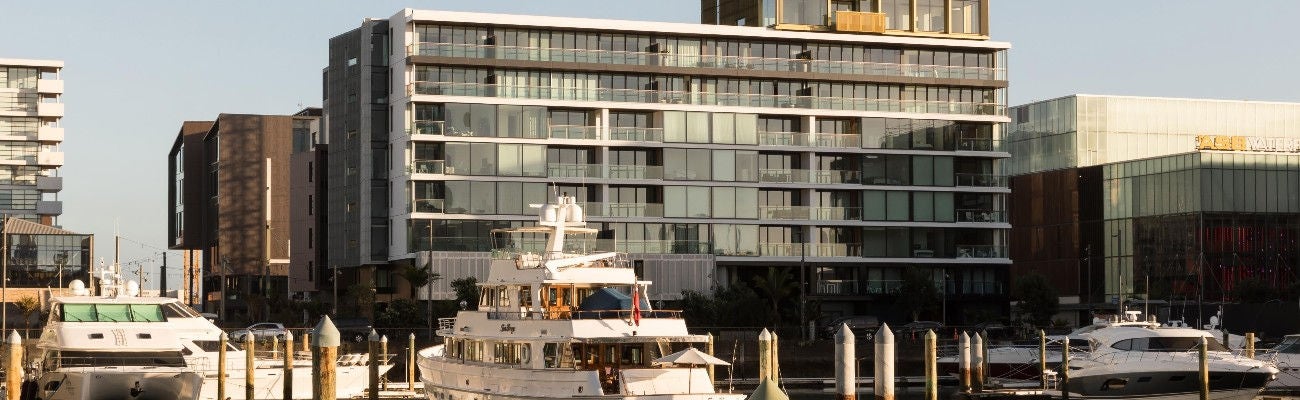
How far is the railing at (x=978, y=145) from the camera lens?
11138cm

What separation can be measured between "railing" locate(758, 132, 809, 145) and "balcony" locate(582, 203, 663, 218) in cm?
769

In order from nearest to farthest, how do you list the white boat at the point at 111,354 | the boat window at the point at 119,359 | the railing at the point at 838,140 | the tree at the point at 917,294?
1. the white boat at the point at 111,354
2. the boat window at the point at 119,359
3. the tree at the point at 917,294
4. the railing at the point at 838,140

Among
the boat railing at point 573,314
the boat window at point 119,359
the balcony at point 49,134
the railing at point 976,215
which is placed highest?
the balcony at point 49,134

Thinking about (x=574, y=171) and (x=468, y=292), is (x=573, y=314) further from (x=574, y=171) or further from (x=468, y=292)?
(x=574, y=171)

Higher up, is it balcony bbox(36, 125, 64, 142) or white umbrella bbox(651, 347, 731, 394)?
balcony bbox(36, 125, 64, 142)

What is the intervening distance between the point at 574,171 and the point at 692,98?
26.8 ft

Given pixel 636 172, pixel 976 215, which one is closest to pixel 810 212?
pixel 976 215

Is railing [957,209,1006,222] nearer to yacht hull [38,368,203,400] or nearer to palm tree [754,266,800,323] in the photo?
palm tree [754,266,800,323]

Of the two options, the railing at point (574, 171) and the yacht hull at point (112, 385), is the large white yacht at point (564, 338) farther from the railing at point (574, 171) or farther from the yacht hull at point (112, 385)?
the railing at point (574, 171)

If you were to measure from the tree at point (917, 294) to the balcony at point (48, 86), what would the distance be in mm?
79321

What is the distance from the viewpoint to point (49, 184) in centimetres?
Answer: 15388

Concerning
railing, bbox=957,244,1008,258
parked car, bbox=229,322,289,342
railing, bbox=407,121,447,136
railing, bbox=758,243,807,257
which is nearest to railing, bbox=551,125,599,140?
railing, bbox=407,121,447,136

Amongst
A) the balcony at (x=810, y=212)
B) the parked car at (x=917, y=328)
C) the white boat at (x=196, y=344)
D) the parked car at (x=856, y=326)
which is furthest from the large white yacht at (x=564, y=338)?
the balcony at (x=810, y=212)

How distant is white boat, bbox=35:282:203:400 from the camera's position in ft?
182
